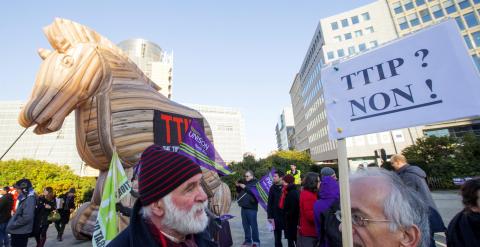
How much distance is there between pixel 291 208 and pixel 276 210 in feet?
2.58

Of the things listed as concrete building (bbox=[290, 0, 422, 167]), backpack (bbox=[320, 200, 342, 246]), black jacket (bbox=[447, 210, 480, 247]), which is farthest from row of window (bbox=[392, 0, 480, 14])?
backpack (bbox=[320, 200, 342, 246])

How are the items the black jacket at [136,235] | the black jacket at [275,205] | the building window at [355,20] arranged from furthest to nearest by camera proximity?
the building window at [355,20] < the black jacket at [275,205] < the black jacket at [136,235]

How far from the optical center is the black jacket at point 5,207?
5250 millimetres

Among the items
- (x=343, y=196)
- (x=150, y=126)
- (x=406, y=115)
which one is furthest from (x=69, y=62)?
(x=406, y=115)

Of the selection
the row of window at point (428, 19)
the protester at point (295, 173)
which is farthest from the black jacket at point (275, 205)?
the row of window at point (428, 19)

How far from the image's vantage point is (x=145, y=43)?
93.4m

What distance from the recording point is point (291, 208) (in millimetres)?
4492

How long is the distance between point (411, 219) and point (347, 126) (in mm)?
703

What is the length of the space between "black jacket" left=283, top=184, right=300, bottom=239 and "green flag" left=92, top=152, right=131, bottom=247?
3.03 m

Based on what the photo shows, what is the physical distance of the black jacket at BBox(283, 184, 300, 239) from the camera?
4469mm

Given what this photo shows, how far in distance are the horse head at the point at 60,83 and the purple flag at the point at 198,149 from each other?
5.01 ft

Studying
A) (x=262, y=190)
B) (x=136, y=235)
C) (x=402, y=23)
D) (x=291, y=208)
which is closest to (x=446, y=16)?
(x=402, y=23)

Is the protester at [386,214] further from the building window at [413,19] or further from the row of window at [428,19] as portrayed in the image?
the building window at [413,19]

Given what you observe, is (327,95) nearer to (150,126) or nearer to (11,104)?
(150,126)
